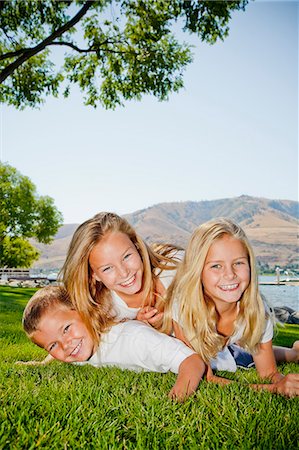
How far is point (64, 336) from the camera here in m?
2.68

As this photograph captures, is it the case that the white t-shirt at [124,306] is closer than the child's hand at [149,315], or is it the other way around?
the child's hand at [149,315]

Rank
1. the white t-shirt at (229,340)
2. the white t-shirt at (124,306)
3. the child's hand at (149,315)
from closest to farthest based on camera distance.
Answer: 1. the white t-shirt at (229,340)
2. the child's hand at (149,315)
3. the white t-shirt at (124,306)

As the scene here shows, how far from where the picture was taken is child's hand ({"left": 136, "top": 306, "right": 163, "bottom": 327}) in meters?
2.96

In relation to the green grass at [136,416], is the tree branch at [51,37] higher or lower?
higher

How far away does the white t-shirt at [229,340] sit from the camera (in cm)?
269

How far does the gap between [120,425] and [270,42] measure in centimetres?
734

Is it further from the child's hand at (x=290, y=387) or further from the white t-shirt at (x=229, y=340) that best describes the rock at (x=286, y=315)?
the child's hand at (x=290, y=387)

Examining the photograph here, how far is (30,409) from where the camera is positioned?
1763 mm

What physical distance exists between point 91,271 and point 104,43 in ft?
22.4

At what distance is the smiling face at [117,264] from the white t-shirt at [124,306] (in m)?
0.19

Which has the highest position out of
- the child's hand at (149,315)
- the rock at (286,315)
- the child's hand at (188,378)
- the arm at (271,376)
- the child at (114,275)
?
the child at (114,275)

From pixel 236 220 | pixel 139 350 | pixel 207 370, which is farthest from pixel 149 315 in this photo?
pixel 236 220

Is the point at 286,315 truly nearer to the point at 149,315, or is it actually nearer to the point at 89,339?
the point at 149,315

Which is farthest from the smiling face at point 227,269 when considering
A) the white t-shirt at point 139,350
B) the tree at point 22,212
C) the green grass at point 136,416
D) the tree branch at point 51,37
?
the tree at point 22,212
